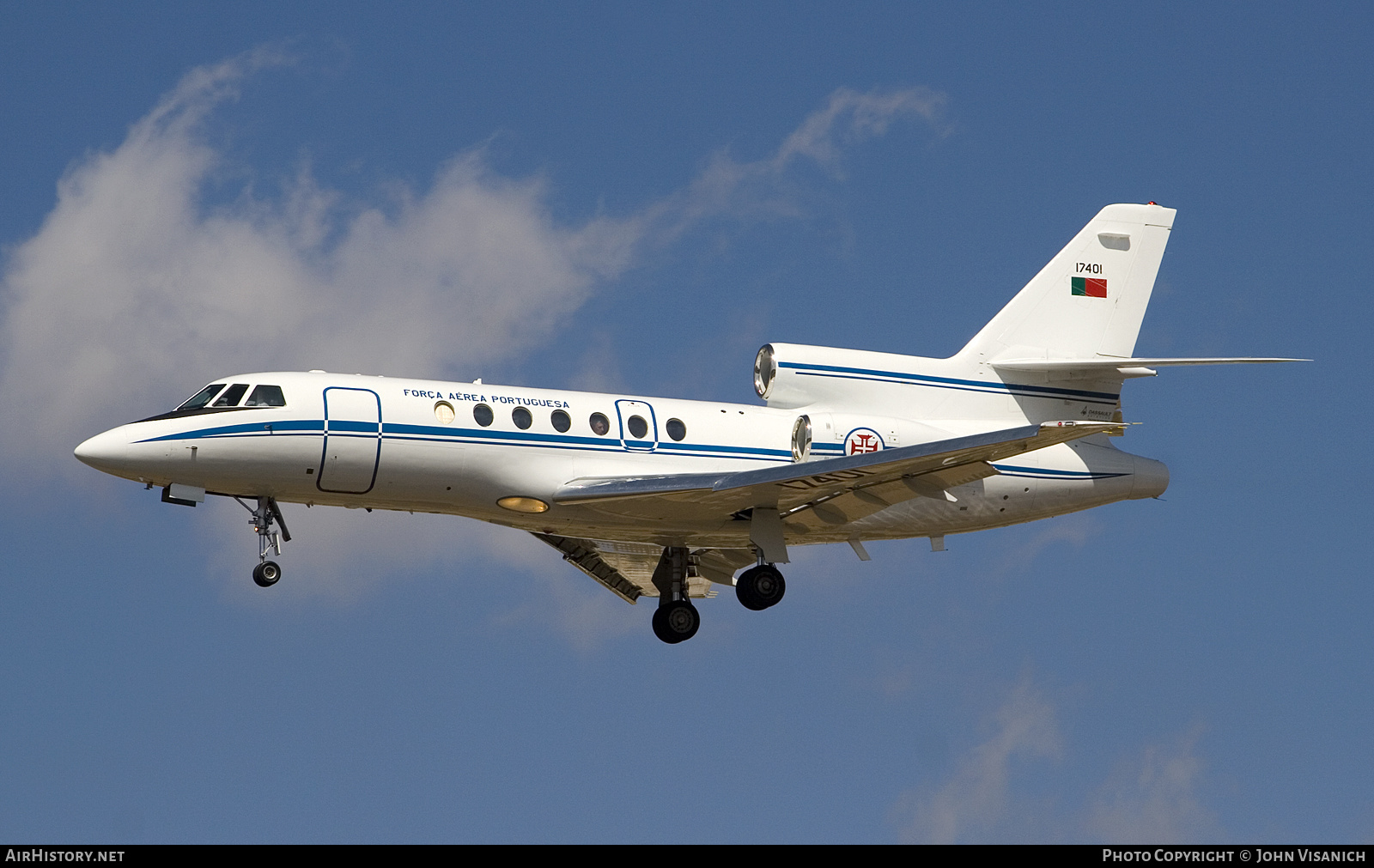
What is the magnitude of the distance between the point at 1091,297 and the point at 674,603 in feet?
29.6

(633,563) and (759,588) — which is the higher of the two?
(633,563)

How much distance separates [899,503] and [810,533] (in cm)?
154

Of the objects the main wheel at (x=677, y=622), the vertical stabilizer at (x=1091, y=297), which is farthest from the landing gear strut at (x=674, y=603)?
the vertical stabilizer at (x=1091, y=297)

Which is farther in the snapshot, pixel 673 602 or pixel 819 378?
pixel 673 602

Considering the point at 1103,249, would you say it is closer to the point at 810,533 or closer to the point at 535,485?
the point at 810,533

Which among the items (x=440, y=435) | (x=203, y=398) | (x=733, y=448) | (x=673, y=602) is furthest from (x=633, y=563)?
(x=203, y=398)

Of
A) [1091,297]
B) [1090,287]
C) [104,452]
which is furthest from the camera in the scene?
[1090,287]

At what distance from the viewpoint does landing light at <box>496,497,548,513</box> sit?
86.8 ft

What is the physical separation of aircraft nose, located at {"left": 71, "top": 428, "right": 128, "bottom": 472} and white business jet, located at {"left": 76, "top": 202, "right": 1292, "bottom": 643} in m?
0.02

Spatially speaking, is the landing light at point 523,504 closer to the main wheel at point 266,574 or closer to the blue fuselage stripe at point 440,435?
the blue fuselage stripe at point 440,435

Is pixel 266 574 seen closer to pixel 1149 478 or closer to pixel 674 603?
pixel 674 603

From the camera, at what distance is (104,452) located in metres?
25.2

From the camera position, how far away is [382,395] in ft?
85.4

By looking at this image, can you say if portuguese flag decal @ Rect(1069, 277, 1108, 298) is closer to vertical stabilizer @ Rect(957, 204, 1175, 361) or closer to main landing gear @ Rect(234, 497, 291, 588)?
vertical stabilizer @ Rect(957, 204, 1175, 361)
